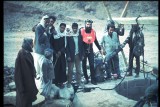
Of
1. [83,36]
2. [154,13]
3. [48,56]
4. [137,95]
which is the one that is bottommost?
[137,95]

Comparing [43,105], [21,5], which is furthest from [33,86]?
[21,5]

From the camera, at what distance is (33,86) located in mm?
5816

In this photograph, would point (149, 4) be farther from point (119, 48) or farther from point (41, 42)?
point (41, 42)

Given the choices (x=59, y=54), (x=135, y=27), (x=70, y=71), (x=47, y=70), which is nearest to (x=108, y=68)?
(x=70, y=71)

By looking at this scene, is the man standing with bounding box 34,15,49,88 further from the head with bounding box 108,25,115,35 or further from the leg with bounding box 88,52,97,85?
the head with bounding box 108,25,115,35

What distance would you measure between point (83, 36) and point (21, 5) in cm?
2446

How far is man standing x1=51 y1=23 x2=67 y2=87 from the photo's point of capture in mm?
7389

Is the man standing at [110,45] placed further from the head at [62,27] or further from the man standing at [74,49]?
the head at [62,27]

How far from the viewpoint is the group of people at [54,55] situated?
5.71 m

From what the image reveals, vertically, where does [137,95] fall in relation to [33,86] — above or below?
below

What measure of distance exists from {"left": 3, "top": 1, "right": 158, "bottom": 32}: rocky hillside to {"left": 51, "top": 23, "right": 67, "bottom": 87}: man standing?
1833cm

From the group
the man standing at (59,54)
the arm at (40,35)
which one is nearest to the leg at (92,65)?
the man standing at (59,54)

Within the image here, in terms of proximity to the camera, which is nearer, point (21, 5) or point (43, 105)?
point (43, 105)

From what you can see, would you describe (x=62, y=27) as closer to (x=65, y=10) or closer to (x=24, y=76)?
(x=24, y=76)
